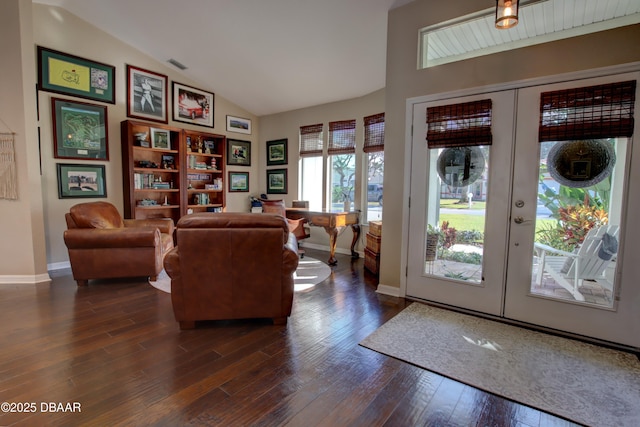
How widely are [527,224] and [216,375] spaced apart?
8.92 feet

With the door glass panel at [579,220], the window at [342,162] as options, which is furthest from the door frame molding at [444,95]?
the window at [342,162]

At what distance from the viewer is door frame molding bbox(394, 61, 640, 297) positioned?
2.34 meters

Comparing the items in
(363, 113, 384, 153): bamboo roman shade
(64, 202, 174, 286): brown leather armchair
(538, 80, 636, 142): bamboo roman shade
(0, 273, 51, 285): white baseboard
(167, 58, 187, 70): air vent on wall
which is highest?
(167, 58, 187, 70): air vent on wall

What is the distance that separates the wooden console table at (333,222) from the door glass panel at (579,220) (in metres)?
2.60

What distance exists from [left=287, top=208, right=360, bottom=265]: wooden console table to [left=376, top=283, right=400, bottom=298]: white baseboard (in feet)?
4.22

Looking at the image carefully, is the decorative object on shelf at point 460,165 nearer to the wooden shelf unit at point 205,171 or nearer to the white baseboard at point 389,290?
the white baseboard at point 389,290

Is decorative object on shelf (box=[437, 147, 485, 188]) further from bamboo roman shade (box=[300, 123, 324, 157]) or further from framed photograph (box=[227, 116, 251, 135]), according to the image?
Answer: framed photograph (box=[227, 116, 251, 135])

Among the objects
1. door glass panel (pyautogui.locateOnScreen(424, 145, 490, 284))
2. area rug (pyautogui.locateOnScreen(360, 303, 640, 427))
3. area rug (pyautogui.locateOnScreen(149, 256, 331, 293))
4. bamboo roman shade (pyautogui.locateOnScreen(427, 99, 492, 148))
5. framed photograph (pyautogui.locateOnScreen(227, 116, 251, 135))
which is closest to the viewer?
area rug (pyautogui.locateOnScreen(360, 303, 640, 427))

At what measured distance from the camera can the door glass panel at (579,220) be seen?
2.38m

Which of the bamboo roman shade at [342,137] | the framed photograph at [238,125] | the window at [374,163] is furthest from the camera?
the framed photograph at [238,125]

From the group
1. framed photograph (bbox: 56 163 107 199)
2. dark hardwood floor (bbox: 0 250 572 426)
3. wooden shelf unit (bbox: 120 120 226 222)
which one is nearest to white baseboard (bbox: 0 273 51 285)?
dark hardwood floor (bbox: 0 250 572 426)

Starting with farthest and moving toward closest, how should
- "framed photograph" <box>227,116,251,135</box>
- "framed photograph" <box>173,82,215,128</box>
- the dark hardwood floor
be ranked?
"framed photograph" <box>227,116,251,135</box>
"framed photograph" <box>173,82,215,128</box>
the dark hardwood floor

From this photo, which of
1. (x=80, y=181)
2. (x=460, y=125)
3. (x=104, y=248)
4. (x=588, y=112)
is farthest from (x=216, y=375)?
(x=80, y=181)

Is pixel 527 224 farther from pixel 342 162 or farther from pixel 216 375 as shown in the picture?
pixel 342 162
